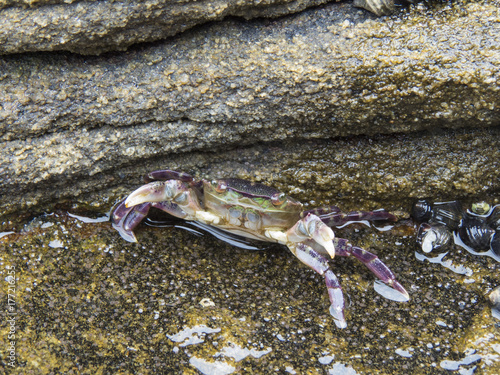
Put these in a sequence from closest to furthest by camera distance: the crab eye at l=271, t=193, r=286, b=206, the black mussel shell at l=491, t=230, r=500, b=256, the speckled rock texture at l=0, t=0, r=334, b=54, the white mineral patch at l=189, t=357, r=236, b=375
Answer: the white mineral patch at l=189, t=357, r=236, b=375, the speckled rock texture at l=0, t=0, r=334, b=54, the crab eye at l=271, t=193, r=286, b=206, the black mussel shell at l=491, t=230, r=500, b=256

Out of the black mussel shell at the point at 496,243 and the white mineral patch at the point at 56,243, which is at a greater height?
the black mussel shell at the point at 496,243

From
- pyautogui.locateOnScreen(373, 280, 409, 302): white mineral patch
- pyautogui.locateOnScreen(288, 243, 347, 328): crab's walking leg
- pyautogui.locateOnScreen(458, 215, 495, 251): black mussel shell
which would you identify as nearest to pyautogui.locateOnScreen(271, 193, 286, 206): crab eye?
pyautogui.locateOnScreen(288, 243, 347, 328): crab's walking leg

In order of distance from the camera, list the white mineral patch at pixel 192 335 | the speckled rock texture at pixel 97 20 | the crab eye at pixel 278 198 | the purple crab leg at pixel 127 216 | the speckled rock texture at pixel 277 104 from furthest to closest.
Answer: the purple crab leg at pixel 127 216, the crab eye at pixel 278 198, the speckled rock texture at pixel 277 104, the speckled rock texture at pixel 97 20, the white mineral patch at pixel 192 335

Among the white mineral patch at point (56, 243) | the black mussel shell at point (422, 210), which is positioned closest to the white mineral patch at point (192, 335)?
the white mineral patch at point (56, 243)

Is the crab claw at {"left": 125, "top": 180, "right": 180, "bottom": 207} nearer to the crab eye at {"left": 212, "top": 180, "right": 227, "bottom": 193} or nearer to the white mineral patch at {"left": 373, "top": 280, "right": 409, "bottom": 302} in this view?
the crab eye at {"left": 212, "top": 180, "right": 227, "bottom": 193}

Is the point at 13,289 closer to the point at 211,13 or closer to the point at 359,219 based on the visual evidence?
the point at 211,13

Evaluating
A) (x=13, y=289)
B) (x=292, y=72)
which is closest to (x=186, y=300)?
(x=13, y=289)

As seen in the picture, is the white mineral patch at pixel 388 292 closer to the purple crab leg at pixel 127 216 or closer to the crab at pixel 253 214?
the crab at pixel 253 214
